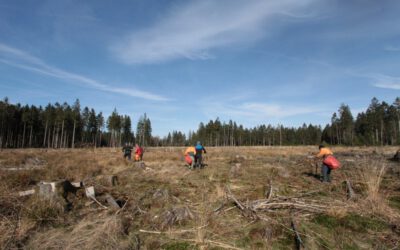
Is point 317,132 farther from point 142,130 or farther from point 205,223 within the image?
point 205,223

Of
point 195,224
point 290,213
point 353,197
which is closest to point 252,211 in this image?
point 290,213

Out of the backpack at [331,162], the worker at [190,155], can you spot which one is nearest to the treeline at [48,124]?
the worker at [190,155]

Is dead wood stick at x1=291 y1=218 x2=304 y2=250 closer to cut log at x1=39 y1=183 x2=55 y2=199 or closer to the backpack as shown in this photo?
the backpack

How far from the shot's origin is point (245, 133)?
111 m

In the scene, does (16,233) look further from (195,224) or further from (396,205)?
(396,205)

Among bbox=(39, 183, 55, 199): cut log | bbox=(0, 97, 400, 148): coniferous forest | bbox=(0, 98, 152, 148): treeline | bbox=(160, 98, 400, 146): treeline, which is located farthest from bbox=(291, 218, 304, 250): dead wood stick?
bbox=(160, 98, 400, 146): treeline

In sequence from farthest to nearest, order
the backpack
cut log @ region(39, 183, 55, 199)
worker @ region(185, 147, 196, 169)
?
worker @ region(185, 147, 196, 169), the backpack, cut log @ region(39, 183, 55, 199)

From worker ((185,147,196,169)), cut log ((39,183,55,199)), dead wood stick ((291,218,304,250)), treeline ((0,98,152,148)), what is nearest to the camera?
dead wood stick ((291,218,304,250))

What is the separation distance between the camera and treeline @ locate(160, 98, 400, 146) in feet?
240

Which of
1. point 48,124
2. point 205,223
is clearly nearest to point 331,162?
point 205,223

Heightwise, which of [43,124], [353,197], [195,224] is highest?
[43,124]

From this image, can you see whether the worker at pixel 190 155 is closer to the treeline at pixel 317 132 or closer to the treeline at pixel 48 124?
the treeline at pixel 48 124

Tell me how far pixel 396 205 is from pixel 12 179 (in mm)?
12875

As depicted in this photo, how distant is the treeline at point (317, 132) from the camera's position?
7312 cm
